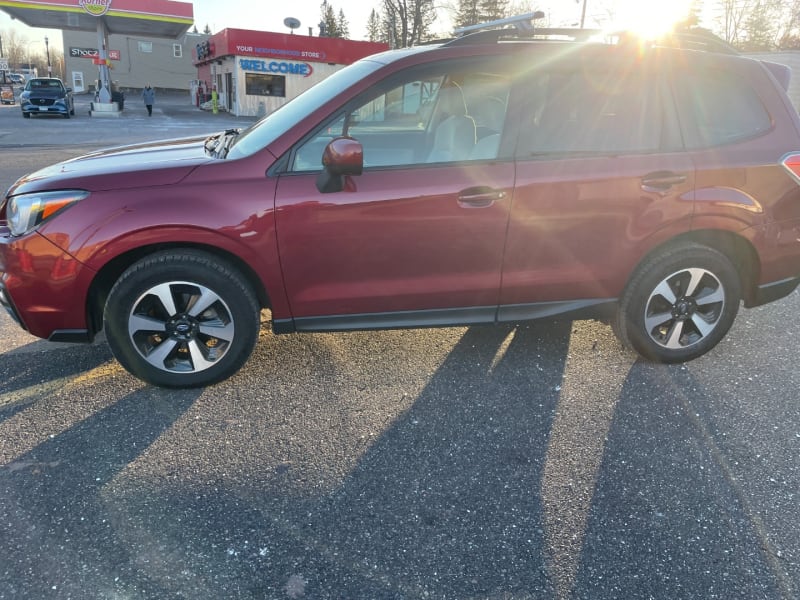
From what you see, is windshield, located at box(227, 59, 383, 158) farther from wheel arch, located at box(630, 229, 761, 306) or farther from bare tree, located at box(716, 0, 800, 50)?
bare tree, located at box(716, 0, 800, 50)

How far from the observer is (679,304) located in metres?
3.54

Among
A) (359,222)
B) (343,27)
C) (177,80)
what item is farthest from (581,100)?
(343,27)

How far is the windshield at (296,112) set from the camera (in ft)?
10.2

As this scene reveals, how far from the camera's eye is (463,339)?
3967 millimetres

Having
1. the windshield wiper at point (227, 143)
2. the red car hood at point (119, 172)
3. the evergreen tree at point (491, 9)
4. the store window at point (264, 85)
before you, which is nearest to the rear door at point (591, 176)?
the windshield wiper at point (227, 143)

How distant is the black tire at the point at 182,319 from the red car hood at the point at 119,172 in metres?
0.38

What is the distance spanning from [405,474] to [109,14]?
111 ft

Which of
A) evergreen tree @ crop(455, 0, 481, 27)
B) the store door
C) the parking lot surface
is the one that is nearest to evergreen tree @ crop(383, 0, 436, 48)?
evergreen tree @ crop(455, 0, 481, 27)

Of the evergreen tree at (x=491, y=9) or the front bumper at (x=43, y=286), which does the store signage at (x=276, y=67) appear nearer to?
the evergreen tree at (x=491, y=9)

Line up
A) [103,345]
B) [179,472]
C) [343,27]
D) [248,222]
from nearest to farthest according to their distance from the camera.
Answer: [179,472] < [248,222] < [103,345] < [343,27]

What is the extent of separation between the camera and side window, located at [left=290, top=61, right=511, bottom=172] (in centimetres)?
307

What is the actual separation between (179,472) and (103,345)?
158 centimetres

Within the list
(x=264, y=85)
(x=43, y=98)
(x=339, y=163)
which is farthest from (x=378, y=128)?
(x=264, y=85)

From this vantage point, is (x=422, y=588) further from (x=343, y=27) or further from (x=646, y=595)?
(x=343, y=27)
